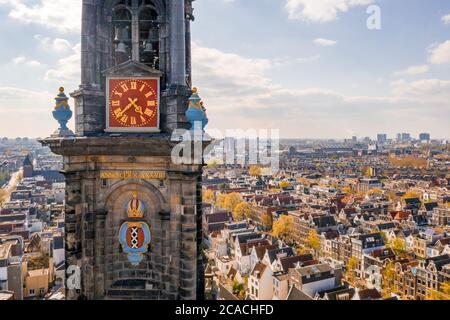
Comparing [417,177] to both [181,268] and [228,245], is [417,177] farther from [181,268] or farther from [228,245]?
[181,268]

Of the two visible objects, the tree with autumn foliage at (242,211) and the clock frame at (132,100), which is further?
the tree with autumn foliage at (242,211)

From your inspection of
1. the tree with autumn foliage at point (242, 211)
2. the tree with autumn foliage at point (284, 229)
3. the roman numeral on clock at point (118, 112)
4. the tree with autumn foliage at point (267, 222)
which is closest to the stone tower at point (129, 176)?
the roman numeral on clock at point (118, 112)

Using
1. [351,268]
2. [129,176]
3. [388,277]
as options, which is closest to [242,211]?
[351,268]

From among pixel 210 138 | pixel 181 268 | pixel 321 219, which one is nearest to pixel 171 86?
pixel 210 138

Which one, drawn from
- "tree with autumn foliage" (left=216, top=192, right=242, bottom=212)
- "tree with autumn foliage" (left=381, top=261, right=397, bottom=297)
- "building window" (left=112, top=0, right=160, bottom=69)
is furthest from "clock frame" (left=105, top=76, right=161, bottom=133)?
"tree with autumn foliage" (left=216, top=192, right=242, bottom=212)

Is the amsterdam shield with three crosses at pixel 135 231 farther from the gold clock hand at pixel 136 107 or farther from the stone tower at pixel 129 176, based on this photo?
the gold clock hand at pixel 136 107

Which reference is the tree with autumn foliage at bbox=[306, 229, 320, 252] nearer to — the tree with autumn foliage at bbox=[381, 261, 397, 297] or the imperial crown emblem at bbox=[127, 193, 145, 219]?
the tree with autumn foliage at bbox=[381, 261, 397, 297]
